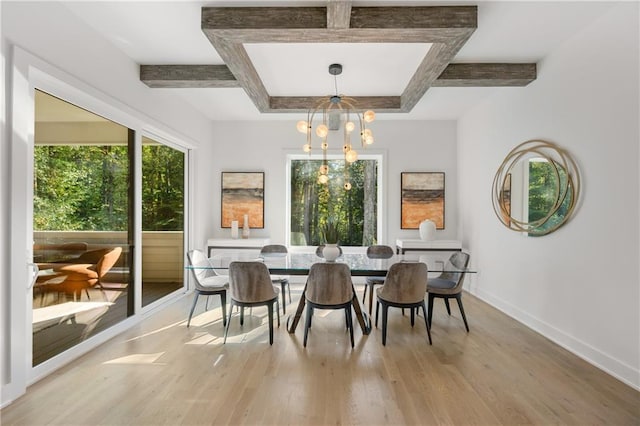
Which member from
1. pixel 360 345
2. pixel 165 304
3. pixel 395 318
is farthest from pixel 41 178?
pixel 395 318

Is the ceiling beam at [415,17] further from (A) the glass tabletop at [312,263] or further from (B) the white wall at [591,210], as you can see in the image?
(A) the glass tabletop at [312,263]

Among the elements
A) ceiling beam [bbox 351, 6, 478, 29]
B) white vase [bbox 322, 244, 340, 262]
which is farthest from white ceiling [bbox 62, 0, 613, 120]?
white vase [bbox 322, 244, 340, 262]

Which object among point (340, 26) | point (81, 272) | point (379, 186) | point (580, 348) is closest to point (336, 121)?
point (379, 186)

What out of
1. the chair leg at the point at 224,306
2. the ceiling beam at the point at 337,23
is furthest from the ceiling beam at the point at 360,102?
the chair leg at the point at 224,306

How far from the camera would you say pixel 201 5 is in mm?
2449

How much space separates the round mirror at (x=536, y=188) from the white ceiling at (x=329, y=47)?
85 cm

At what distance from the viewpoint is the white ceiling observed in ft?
8.13

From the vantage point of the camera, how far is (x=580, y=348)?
277 centimetres

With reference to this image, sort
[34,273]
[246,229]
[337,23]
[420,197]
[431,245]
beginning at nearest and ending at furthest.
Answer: [34,273]
[337,23]
[431,245]
[246,229]
[420,197]

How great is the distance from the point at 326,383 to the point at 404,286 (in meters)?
1.11

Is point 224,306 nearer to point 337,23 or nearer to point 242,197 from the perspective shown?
point 242,197

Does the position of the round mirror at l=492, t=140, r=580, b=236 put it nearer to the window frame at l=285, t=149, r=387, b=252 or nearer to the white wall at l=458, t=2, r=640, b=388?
the white wall at l=458, t=2, r=640, b=388

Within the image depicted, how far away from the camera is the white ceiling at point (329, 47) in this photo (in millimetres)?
2479

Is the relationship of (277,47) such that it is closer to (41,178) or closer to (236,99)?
(236,99)
